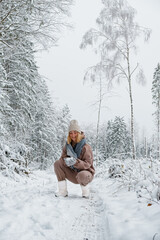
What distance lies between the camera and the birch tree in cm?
989

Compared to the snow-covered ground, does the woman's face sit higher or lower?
higher

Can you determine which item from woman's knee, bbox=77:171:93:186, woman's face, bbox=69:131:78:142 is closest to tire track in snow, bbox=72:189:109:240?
woman's knee, bbox=77:171:93:186

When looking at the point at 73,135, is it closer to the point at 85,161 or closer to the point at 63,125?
the point at 85,161

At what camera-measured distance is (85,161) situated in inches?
140

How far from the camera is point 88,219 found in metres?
2.41

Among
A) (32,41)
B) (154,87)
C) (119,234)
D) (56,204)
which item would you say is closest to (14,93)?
(32,41)

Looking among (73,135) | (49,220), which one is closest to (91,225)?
(49,220)

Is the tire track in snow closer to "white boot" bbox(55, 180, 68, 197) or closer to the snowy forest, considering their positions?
the snowy forest

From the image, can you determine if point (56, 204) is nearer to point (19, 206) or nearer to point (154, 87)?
point (19, 206)

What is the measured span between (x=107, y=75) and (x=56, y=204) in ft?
29.8

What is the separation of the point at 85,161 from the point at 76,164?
0.72 feet

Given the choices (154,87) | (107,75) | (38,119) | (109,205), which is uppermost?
(154,87)

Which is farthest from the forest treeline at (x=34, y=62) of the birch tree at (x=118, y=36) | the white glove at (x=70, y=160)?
the white glove at (x=70, y=160)

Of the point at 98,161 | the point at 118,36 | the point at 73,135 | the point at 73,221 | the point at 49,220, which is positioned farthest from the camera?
the point at 118,36
